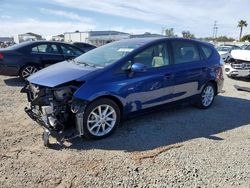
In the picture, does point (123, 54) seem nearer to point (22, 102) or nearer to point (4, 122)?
point (4, 122)

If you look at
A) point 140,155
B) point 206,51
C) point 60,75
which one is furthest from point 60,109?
point 206,51

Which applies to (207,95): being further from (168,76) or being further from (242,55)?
(242,55)

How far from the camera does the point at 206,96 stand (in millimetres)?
6426

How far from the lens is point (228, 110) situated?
643 cm

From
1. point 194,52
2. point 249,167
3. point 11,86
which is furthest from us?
point 11,86

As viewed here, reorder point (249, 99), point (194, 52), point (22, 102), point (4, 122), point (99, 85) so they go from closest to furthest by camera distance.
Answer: point (99, 85) < point (4, 122) < point (194, 52) < point (22, 102) < point (249, 99)

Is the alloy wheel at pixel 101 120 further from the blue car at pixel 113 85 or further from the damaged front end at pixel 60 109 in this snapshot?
the damaged front end at pixel 60 109

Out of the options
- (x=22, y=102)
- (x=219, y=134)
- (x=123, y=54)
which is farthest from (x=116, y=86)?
(x=22, y=102)

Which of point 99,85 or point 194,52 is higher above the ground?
point 194,52

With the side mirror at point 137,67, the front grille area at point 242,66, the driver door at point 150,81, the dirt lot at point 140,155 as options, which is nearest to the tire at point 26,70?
the dirt lot at point 140,155

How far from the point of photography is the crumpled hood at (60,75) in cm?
423

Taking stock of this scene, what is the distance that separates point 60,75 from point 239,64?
8456 mm

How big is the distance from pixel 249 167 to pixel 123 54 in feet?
8.71

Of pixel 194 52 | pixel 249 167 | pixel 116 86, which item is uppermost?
pixel 194 52
